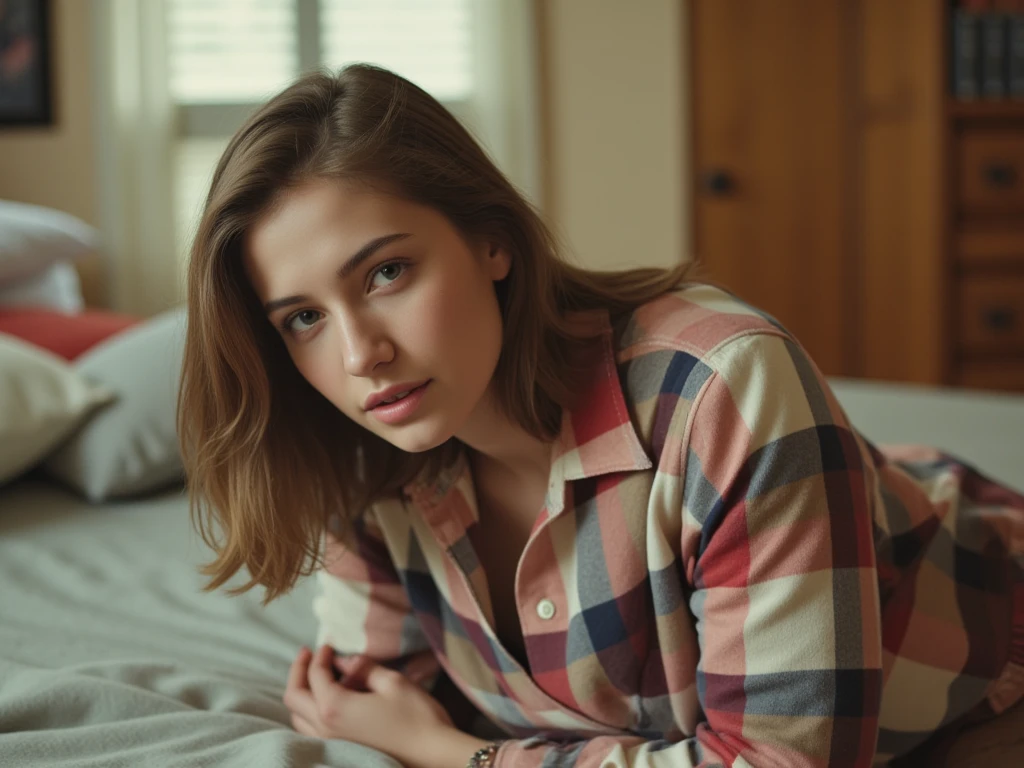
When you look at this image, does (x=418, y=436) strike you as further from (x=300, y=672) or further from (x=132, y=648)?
(x=132, y=648)

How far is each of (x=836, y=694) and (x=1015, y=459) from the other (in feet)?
3.50

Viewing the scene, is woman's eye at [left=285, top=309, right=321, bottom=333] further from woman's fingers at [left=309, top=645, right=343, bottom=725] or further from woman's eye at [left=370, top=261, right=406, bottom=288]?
woman's fingers at [left=309, top=645, right=343, bottom=725]

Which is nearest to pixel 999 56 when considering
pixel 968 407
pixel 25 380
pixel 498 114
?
pixel 498 114

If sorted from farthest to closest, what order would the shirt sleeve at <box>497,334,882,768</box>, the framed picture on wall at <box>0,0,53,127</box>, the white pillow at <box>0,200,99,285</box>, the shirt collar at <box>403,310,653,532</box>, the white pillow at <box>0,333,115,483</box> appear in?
the framed picture on wall at <box>0,0,53,127</box>, the white pillow at <box>0,200,99,285</box>, the white pillow at <box>0,333,115,483</box>, the shirt collar at <box>403,310,653,532</box>, the shirt sleeve at <box>497,334,882,768</box>

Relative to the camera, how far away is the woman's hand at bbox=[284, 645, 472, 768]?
97 cm

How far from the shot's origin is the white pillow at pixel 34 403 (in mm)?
1599

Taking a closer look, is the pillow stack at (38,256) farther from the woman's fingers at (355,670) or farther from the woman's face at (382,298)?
the woman's face at (382,298)

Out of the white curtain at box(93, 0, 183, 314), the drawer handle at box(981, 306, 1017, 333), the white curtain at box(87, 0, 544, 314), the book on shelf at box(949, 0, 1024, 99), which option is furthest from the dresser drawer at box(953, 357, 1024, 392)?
the white curtain at box(93, 0, 183, 314)

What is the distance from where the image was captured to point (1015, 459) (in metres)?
1.68

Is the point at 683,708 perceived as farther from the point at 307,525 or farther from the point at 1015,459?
the point at 1015,459

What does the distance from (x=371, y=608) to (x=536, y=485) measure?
24cm

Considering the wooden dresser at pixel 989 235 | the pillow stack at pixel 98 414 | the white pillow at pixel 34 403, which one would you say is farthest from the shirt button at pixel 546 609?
the wooden dresser at pixel 989 235

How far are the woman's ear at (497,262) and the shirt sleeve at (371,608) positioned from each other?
0.32 meters

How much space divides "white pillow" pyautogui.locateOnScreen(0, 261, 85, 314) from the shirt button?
1.59 metres
